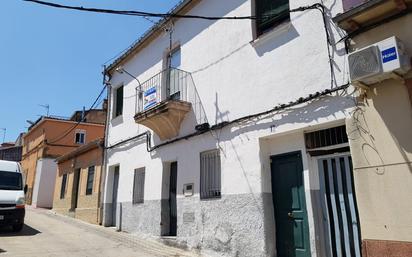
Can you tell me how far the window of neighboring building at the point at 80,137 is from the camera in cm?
2639

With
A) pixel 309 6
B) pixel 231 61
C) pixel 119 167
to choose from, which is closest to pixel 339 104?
pixel 309 6

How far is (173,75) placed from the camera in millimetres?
10680

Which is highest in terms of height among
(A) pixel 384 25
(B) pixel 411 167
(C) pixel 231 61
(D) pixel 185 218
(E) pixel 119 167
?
(C) pixel 231 61

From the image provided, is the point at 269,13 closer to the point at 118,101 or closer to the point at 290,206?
the point at 290,206

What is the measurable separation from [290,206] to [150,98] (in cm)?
577

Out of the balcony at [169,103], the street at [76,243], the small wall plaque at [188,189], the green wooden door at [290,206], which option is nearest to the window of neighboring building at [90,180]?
the street at [76,243]

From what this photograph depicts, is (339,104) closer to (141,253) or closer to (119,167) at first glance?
(141,253)

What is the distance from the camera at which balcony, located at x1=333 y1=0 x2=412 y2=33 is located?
5.13m

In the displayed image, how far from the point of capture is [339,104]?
19.4ft

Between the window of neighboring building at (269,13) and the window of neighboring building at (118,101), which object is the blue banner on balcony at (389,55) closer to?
the window of neighboring building at (269,13)

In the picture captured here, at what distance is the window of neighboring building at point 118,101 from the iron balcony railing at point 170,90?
2483mm

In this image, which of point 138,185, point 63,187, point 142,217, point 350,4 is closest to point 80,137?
point 63,187

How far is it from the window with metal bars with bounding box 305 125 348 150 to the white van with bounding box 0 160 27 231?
9.08 meters

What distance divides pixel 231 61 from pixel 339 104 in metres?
3.27
